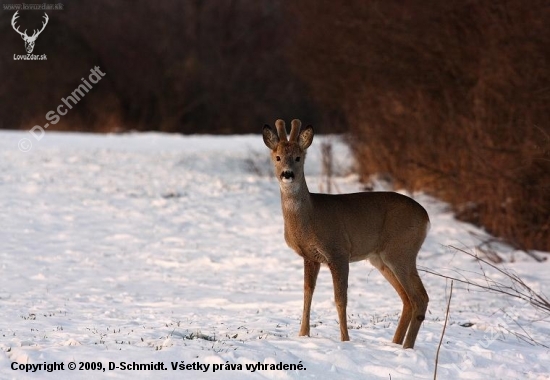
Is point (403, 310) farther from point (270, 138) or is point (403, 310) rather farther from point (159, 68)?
point (159, 68)

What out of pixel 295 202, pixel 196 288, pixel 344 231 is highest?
pixel 295 202

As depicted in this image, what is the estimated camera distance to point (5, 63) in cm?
4441

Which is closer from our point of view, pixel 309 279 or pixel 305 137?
pixel 305 137

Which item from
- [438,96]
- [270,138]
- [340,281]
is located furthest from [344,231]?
[438,96]

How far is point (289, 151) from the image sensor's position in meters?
7.82

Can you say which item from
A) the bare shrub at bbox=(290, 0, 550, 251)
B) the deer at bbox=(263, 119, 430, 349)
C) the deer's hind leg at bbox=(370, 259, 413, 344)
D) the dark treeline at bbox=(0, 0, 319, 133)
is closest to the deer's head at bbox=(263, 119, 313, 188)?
the deer at bbox=(263, 119, 430, 349)

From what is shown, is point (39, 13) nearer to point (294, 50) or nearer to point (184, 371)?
point (294, 50)

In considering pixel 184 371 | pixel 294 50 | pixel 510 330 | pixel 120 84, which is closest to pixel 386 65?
pixel 294 50

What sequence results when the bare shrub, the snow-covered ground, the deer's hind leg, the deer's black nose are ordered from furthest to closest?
the bare shrub
the deer's hind leg
the deer's black nose
the snow-covered ground

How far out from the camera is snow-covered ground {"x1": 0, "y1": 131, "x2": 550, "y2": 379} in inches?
286

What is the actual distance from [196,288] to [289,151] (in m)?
4.74

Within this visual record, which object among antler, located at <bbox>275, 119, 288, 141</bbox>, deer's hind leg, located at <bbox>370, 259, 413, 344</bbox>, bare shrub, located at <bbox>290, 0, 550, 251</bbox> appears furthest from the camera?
bare shrub, located at <bbox>290, 0, 550, 251</bbox>

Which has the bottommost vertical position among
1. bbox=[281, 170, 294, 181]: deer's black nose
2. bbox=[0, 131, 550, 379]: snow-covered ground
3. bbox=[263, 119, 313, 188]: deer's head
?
bbox=[0, 131, 550, 379]: snow-covered ground

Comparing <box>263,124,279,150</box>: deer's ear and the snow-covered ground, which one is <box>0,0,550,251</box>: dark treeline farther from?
<box>263,124,279,150</box>: deer's ear
